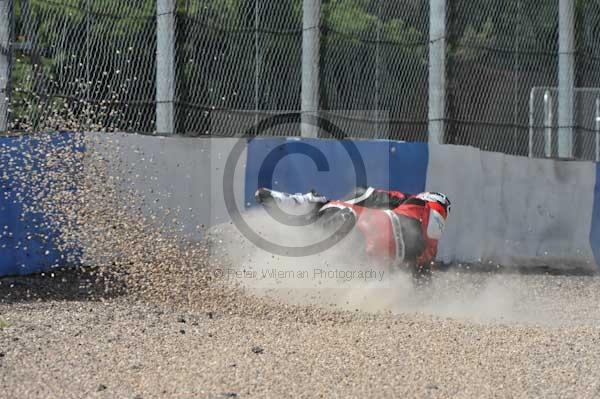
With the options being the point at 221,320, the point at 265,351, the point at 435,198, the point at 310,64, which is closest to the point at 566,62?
the point at 310,64

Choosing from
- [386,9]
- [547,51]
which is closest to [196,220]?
[386,9]

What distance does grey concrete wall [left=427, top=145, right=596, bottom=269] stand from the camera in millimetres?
10812

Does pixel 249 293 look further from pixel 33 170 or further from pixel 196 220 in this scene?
pixel 33 170

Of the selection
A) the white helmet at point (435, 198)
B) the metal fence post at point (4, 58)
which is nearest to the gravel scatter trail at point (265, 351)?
the white helmet at point (435, 198)

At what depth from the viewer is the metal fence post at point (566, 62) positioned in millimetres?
12188

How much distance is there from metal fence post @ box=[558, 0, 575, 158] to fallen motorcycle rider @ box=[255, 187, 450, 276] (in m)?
4.15

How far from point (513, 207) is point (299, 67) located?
3.11 m

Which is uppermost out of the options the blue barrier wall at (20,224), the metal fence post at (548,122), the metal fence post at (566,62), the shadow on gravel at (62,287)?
the metal fence post at (566,62)

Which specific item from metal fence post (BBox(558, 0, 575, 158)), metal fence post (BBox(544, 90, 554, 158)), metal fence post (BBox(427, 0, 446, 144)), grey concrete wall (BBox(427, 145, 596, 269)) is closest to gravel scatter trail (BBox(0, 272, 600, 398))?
grey concrete wall (BBox(427, 145, 596, 269))

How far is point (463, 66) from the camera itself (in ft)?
37.7

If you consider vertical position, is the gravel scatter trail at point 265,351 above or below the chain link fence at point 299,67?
below

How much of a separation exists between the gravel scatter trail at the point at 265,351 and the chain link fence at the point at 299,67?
230cm

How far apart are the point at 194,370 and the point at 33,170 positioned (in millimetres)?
3786

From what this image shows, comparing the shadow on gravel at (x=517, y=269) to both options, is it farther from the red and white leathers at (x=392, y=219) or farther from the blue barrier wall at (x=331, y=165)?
the red and white leathers at (x=392, y=219)
